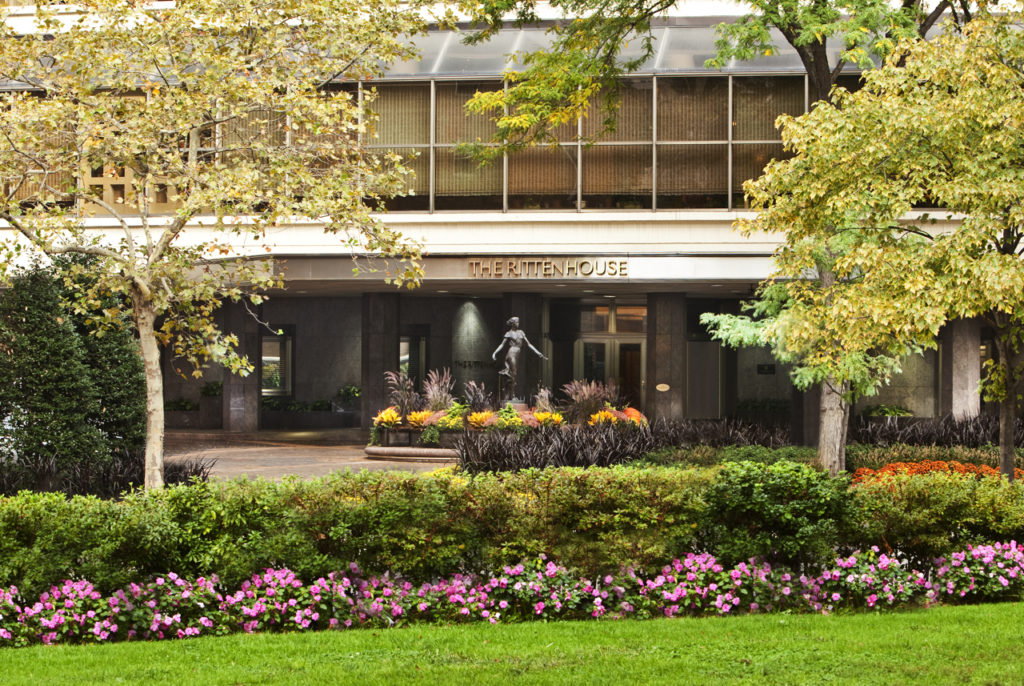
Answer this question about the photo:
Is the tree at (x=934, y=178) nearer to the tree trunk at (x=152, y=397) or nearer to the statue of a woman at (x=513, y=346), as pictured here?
the tree trunk at (x=152, y=397)

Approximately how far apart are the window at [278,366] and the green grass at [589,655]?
27532 millimetres

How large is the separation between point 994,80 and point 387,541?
7.63 metres

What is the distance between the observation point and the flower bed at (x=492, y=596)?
7664 millimetres

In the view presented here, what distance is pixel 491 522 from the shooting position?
8.69 m

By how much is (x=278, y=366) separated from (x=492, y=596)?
27231 millimetres

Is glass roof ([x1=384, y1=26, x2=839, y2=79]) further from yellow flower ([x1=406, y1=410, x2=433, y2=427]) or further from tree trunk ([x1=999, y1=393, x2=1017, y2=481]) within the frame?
tree trunk ([x1=999, y1=393, x2=1017, y2=481])

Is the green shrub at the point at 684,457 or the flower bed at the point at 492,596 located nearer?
the flower bed at the point at 492,596

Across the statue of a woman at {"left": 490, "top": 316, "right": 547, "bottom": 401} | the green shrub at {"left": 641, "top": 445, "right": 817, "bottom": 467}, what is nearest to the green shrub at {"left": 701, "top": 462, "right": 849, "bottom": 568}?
the green shrub at {"left": 641, "top": 445, "right": 817, "bottom": 467}

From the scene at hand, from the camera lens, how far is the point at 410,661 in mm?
6840

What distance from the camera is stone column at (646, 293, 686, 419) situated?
26.3 meters

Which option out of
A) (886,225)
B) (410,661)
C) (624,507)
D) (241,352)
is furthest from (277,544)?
(241,352)

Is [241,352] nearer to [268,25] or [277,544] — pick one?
[268,25]

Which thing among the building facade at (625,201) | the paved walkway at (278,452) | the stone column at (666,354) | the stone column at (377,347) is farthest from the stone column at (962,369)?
the stone column at (377,347)

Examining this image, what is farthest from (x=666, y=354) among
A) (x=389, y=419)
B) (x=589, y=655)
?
(x=589, y=655)
